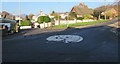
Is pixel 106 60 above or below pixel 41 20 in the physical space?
below

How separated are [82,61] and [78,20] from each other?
4589 cm

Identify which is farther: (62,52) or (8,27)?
(8,27)

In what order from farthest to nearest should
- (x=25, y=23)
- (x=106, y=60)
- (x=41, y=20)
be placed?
(x=41, y=20) < (x=25, y=23) < (x=106, y=60)

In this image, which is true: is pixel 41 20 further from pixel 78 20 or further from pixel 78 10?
pixel 78 10

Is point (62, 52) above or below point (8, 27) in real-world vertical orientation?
below

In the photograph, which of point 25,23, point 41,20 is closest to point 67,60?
point 25,23

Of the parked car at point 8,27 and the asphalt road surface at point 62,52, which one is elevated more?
the parked car at point 8,27

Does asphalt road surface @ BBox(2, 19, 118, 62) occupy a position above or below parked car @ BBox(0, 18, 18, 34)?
below

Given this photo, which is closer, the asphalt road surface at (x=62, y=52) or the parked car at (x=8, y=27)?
the asphalt road surface at (x=62, y=52)

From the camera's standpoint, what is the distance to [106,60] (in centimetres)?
821

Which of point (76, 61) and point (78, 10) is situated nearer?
point (76, 61)

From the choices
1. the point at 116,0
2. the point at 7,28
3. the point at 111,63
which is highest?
the point at 116,0

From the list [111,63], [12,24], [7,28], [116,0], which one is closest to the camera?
[111,63]

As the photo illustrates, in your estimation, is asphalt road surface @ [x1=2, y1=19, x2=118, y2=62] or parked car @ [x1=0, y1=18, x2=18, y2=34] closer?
asphalt road surface @ [x1=2, y1=19, x2=118, y2=62]
